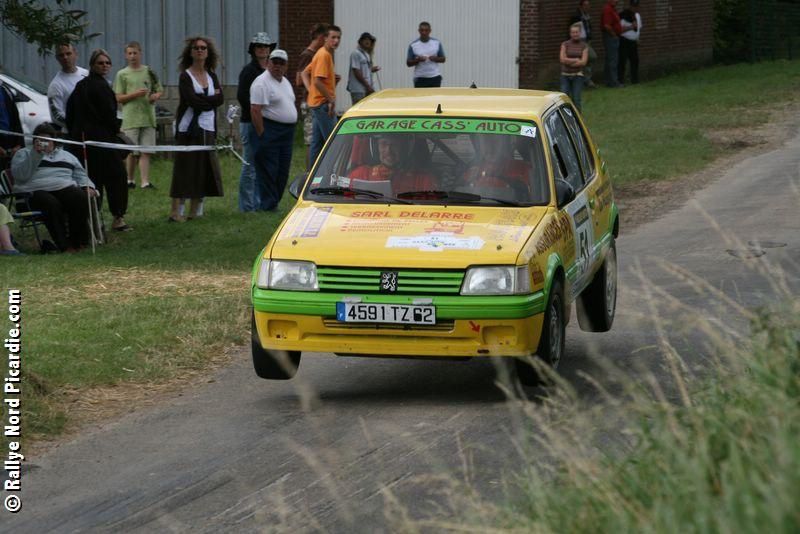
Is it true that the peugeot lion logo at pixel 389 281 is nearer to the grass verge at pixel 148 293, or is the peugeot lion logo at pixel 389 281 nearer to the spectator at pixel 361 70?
the grass verge at pixel 148 293

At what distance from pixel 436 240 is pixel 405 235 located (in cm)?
20

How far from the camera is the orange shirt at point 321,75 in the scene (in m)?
18.5

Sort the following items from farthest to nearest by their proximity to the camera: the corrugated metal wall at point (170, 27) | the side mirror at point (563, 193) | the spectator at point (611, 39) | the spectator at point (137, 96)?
the spectator at point (611, 39) → the corrugated metal wall at point (170, 27) → the spectator at point (137, 96) → the side mirror at point (563, 193)

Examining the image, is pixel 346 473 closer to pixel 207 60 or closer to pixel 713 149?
pixel 207 60

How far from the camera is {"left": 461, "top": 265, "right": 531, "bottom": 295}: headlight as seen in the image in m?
8.59

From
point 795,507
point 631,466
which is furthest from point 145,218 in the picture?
point 795,507

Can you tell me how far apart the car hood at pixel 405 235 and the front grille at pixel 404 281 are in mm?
42

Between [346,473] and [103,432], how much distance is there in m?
1.83

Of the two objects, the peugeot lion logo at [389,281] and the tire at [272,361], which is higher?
the peugeot lion logo at [389,281]

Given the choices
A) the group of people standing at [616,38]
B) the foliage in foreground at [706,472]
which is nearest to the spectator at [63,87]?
the foliage in foreground at [706,472]

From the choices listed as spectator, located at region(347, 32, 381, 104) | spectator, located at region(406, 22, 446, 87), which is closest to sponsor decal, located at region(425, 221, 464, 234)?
spectator, located at region(347, 32, 381, 104)

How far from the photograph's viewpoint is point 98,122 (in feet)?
51.8

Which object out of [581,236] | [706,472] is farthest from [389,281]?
[706,472]

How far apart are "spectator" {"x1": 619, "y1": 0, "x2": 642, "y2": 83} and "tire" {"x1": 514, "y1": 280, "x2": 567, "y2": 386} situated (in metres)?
25.6
